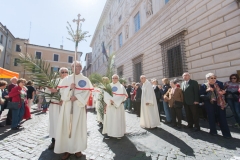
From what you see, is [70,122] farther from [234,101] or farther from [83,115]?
[234,101]

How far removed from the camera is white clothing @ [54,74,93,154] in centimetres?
286

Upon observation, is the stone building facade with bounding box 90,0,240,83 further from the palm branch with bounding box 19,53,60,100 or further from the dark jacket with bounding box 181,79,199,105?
the palm branch with bounding box 19,53,60,100

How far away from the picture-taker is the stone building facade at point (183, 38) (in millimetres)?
5602

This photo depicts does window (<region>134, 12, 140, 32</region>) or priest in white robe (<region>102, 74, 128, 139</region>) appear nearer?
priest in white robe (<region>102, 74, 128, 139</region>)

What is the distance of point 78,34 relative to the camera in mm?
3324

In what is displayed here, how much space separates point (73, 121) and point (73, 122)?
0.07 feet

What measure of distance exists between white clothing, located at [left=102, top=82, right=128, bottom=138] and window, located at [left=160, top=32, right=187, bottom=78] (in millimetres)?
4980

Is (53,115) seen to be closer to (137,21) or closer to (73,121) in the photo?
(73,121)

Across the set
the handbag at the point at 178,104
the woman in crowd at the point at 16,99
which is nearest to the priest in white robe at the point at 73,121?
the woman in crowd at the point at 16,99

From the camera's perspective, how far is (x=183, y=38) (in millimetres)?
7801

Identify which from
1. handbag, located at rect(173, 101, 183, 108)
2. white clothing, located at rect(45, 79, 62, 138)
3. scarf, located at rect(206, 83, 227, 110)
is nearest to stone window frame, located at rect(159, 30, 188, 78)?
handbag, located at rect(173, 101, 183, 108)

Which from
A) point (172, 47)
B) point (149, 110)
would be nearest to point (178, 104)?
point (149, 110)

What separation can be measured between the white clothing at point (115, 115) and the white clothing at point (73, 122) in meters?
1.33

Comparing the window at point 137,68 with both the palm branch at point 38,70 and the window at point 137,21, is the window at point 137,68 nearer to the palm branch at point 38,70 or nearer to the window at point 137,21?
the window at point 137,21
